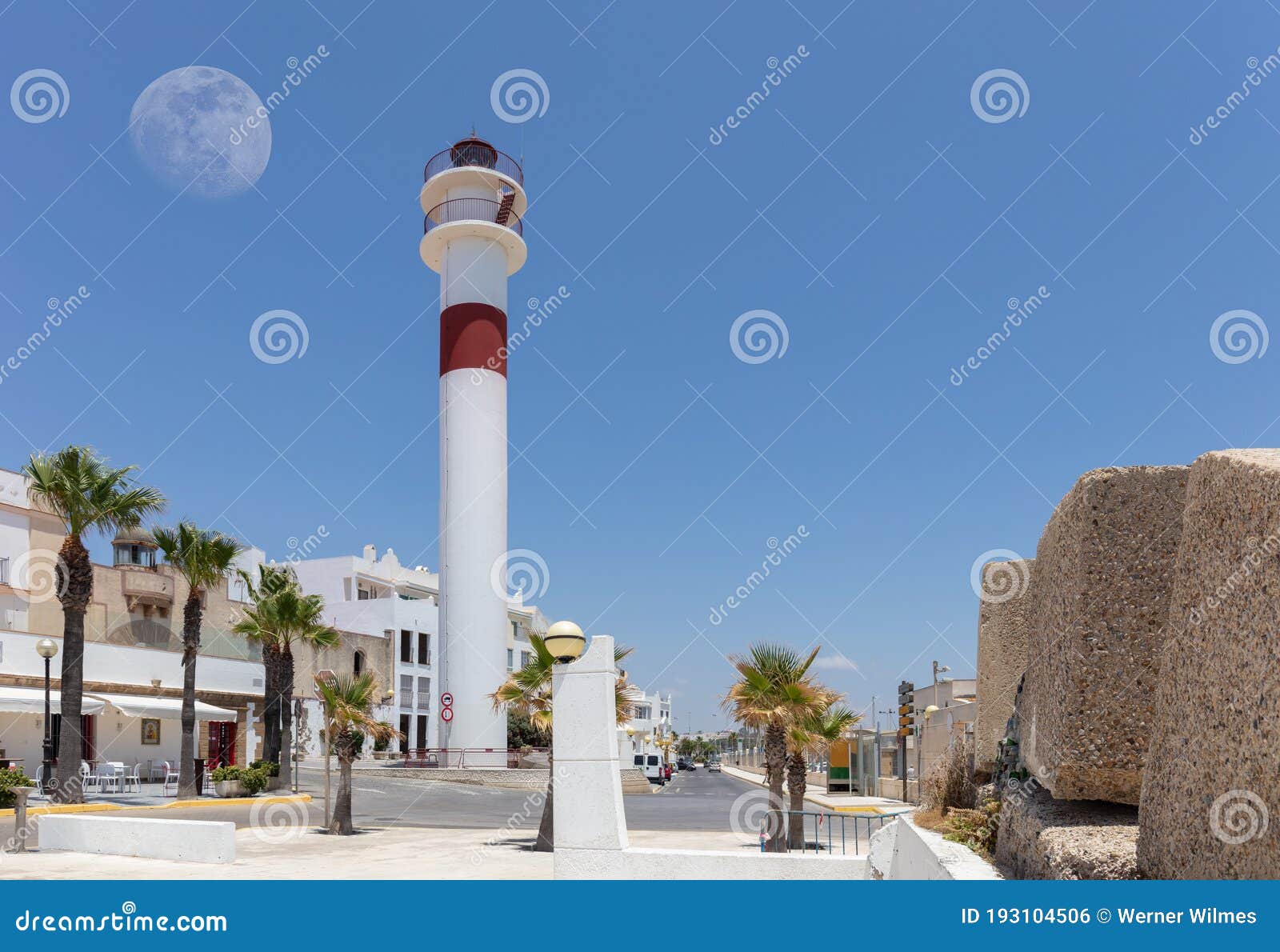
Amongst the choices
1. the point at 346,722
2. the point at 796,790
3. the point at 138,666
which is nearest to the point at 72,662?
the point at 346,722

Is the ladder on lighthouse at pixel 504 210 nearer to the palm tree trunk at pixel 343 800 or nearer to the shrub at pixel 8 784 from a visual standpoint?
the palm tree trunk at pixel 343 800

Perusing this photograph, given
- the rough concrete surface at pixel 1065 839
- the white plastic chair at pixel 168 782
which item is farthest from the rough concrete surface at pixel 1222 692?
the white plastic chair at pixel 168 782

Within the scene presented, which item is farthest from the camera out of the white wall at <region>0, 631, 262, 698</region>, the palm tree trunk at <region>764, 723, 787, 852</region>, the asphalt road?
the white wall at <region>0, 631, 262, 698</region>

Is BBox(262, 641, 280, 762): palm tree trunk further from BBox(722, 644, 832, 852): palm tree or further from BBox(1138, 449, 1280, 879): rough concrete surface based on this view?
BBox(1138, 449, 1280, 879): rough concrete surface

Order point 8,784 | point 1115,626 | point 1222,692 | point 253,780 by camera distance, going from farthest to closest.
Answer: point 253,780, point 8,784, point 1115,626, point 1222,692

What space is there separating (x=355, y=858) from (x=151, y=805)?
37.7 ft

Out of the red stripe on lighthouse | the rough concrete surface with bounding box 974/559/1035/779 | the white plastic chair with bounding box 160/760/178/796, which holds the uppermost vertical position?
the red stripe on lighthouse

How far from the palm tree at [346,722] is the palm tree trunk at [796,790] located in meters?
9.43

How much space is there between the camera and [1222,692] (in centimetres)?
467

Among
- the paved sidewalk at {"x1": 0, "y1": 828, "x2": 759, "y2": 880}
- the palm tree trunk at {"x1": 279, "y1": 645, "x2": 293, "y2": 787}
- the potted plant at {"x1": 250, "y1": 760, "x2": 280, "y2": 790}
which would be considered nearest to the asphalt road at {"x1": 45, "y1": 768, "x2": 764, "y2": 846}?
the palm tree trunk at {"x1": 279, "y1": 645, "x2": 293, "y2": 787}

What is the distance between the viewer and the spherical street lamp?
32.9 ft

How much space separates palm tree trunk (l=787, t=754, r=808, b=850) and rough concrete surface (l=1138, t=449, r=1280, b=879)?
1285cm

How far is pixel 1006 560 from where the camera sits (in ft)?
43.2

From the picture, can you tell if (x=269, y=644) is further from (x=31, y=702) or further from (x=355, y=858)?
(x=355, y=858)
